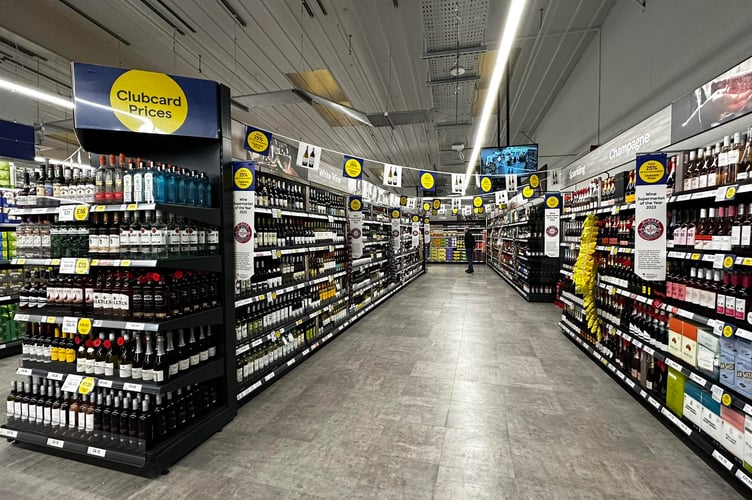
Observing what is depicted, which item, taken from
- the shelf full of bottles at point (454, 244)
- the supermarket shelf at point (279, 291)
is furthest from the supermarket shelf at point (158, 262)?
the shelf full of bottles at point (454, 244)

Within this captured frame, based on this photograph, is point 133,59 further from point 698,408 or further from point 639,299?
point 698,408

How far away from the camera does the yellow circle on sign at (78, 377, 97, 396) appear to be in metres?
2.50

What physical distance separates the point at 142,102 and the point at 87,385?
227cm

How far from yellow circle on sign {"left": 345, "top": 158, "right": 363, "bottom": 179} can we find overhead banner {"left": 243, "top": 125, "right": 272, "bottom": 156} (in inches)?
93.2

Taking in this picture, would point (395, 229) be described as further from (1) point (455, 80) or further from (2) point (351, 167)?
(1) point (455, 80)

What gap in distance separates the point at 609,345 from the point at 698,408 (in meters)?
1.73

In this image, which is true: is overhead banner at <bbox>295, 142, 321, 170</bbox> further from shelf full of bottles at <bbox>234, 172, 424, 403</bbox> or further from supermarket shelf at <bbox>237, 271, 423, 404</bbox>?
supermarket shelf at <bbox>237, 271, 423, 404</bbox>

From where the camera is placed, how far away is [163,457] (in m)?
2.46

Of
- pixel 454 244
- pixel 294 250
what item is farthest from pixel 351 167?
pixel 454 244

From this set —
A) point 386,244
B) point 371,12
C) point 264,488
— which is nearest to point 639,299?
point 264,488

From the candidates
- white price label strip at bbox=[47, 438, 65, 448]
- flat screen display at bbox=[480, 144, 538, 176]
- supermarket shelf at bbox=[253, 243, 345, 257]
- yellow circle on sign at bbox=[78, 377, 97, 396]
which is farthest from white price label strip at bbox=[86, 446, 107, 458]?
flat screen display at bbox=[480, 144, 538, 176]

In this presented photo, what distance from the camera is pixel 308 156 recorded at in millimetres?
5000

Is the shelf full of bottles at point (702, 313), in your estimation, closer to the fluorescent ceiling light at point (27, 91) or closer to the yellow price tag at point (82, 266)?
the yellow price tag at point (82, 266)

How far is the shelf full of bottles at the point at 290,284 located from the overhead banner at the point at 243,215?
481 mm
